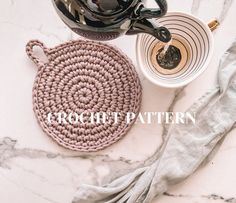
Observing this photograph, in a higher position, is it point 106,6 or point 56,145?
point 106,6

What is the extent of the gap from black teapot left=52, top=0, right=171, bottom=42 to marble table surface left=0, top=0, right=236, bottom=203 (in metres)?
0.17

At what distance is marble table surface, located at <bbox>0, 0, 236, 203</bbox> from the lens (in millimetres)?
853

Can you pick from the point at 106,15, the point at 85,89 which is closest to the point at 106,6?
the point at 106,15

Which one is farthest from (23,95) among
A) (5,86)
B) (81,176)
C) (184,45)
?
(184,45)

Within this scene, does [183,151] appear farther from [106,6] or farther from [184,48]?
[106,6]

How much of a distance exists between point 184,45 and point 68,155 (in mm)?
281

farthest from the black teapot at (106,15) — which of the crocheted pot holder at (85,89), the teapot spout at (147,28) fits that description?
the crocheted pot holder at (85,89)

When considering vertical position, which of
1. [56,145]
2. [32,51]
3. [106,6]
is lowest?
[56,145]

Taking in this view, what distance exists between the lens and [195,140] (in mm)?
842

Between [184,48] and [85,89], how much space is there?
0.19 metres

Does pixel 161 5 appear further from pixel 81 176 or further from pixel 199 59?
pixel 81 176

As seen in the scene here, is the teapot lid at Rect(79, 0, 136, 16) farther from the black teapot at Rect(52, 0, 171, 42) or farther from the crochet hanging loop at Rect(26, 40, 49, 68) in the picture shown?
the crochet hanging loop at Rect(26, 40, 49, 68)

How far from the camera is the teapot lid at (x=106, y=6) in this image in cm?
67

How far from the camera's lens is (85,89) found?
865mm
